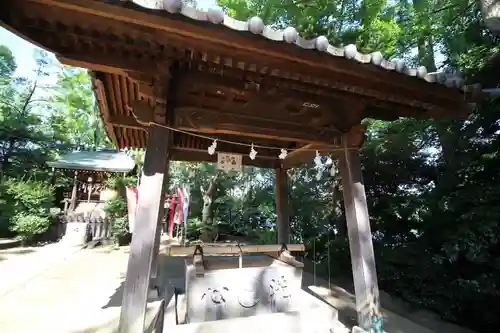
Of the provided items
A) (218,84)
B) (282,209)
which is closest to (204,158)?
(282,209)

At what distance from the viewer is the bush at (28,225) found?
1094 cm

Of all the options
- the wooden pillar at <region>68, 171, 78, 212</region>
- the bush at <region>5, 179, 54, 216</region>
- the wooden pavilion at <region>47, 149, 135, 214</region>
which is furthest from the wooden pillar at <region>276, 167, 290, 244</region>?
the wooden pillar at <region>68, 171, 78, 212</region>

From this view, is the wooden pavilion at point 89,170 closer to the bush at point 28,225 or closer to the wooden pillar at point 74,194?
the wooden pillar at point 74,194

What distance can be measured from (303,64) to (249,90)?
0.74m

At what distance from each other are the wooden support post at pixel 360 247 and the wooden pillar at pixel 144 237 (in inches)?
86.7

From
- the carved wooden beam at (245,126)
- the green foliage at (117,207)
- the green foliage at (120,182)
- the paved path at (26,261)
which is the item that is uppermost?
the green foliage at (120,182)

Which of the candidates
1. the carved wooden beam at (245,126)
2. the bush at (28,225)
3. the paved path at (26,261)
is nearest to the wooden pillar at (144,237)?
the carved wooden beam at (245,126)

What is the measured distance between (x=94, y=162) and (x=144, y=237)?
1432cm

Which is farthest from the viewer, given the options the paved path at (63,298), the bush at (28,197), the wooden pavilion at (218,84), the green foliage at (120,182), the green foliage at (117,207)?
the green foliage at (120,182)

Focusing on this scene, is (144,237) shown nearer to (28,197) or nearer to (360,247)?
(360,247)

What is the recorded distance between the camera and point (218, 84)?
2803mm

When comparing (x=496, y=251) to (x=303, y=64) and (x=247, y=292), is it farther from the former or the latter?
(x=303, y=64)

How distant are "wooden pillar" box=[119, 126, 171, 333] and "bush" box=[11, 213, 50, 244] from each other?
12.1 metres

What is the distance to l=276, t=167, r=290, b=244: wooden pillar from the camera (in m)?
6.21
